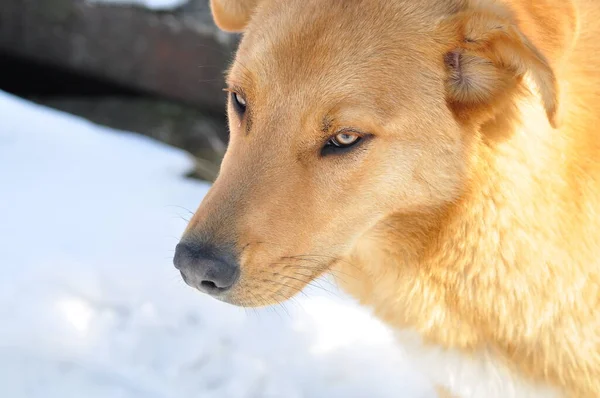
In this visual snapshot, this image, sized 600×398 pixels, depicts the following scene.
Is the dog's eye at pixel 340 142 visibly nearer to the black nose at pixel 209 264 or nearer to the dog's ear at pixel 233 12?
the black nose at pixel 209 264

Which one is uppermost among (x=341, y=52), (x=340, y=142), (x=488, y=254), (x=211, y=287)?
(x=341, y=52)

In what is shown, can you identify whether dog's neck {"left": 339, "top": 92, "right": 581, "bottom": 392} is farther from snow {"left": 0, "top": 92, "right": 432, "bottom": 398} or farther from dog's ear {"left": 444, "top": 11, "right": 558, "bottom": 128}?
snow {"left": 0, "top": 92, "right": 432, "bottom": 398}

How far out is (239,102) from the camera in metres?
2.55

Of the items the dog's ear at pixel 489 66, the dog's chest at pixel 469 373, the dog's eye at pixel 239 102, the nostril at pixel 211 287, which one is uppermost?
the dog's ear at pixel 489 66

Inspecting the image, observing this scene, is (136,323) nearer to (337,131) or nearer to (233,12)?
(233,12)

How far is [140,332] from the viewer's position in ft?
11.3

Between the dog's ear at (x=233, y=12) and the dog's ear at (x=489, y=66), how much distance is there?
90cm

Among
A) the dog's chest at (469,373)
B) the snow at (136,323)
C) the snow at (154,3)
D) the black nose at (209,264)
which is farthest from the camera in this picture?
the snow at (154,3)

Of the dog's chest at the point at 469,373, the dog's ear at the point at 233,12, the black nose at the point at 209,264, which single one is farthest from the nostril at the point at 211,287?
the dog's ear at the point at 233,12

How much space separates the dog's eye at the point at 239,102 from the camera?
2.50 m

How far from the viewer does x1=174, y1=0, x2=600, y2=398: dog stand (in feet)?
7.54

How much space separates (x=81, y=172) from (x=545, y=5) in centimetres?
311

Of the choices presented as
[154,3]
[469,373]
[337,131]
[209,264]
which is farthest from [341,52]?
[154,3]

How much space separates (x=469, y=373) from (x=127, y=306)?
1.71 metres
